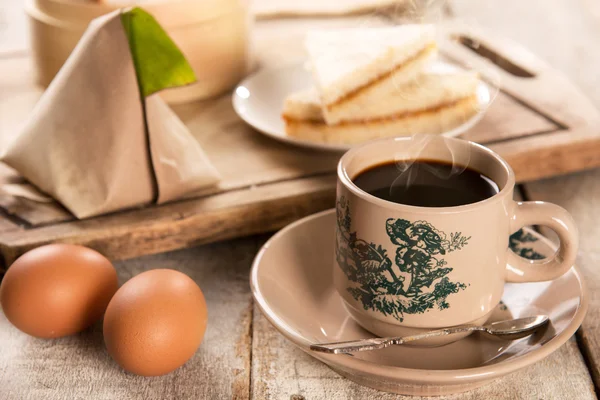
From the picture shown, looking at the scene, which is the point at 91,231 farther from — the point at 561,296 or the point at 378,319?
A: the point at 561,296

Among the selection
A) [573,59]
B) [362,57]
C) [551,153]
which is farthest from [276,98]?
[573,59]

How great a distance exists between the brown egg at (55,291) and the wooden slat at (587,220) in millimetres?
570

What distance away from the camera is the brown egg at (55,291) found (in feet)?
2.55

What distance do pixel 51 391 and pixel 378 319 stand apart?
364 millimetres

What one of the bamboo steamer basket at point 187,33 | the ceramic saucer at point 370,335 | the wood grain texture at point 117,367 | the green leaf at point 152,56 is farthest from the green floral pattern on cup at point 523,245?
the bamboo steamer basket at point 187,33

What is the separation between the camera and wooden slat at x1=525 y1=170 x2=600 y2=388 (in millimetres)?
824

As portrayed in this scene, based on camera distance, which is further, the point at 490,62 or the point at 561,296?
the point at 490,62

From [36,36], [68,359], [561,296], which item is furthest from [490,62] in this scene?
[68,359]

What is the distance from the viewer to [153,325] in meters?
0.72

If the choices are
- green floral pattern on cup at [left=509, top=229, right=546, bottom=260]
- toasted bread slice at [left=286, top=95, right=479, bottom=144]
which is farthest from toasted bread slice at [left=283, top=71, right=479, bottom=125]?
green floral pattern on cup at [left=509, top=229, right=546, bottom=260]

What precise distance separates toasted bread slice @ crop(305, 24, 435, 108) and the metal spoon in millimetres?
520

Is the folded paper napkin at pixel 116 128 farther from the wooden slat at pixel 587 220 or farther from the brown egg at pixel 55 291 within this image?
the wooden slat at pixel 587 220

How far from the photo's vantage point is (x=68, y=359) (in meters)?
0.80

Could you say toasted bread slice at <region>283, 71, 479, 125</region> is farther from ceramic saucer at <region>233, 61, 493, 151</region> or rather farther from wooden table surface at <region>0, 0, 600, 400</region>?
wooden table surface at <region>0, 0, 600, 400</region>
